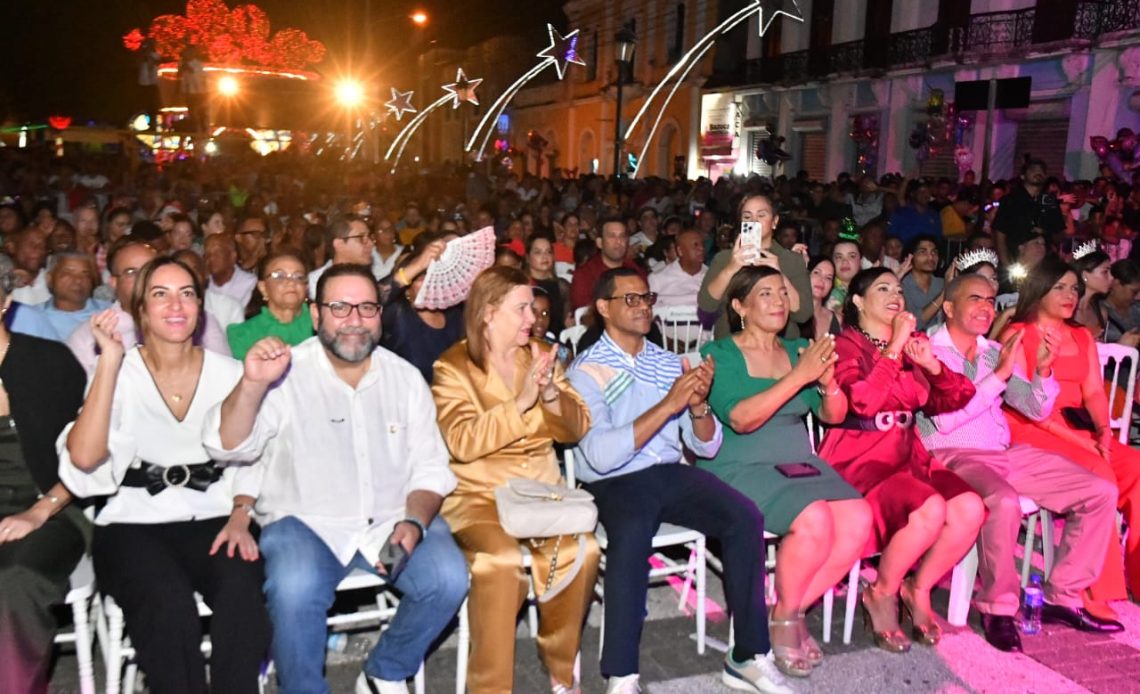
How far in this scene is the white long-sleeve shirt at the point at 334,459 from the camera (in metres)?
3.36

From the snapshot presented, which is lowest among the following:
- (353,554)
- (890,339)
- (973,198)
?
(353,554)

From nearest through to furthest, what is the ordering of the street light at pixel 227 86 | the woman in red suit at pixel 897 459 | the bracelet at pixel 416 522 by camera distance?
the bracelet at pixel 416 522 < the woman in red suit at pixel 897 459 < the street light at pixel 227 86

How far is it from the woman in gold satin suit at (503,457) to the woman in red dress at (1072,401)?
94.7 inches

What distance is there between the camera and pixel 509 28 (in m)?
46.4

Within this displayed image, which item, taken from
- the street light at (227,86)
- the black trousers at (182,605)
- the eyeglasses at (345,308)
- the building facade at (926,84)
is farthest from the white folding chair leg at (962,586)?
the street light at (227,86)

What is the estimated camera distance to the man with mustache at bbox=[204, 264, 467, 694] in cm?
315

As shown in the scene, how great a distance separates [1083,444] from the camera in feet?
15.5

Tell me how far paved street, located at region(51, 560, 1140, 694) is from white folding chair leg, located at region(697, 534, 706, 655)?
0.05 m

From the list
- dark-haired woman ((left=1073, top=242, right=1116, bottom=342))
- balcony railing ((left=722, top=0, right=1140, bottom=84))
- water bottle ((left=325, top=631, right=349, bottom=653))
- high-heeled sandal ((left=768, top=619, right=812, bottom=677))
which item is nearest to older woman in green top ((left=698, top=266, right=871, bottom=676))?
high-heeled sandal ((left=768, top=619, right=812, bottom=677))

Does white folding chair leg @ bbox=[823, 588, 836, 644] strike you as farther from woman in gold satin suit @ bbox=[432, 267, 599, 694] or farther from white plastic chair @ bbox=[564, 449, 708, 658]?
woman in gold satin suit @ bbox=[432, 267, 599, 694]

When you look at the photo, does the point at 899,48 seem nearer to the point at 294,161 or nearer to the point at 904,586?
the point at 294,161

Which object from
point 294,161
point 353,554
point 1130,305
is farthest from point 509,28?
point 353,554

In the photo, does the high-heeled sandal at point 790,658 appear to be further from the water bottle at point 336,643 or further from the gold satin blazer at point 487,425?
the water bottle at point 336,643

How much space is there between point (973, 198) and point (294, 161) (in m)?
16.9
